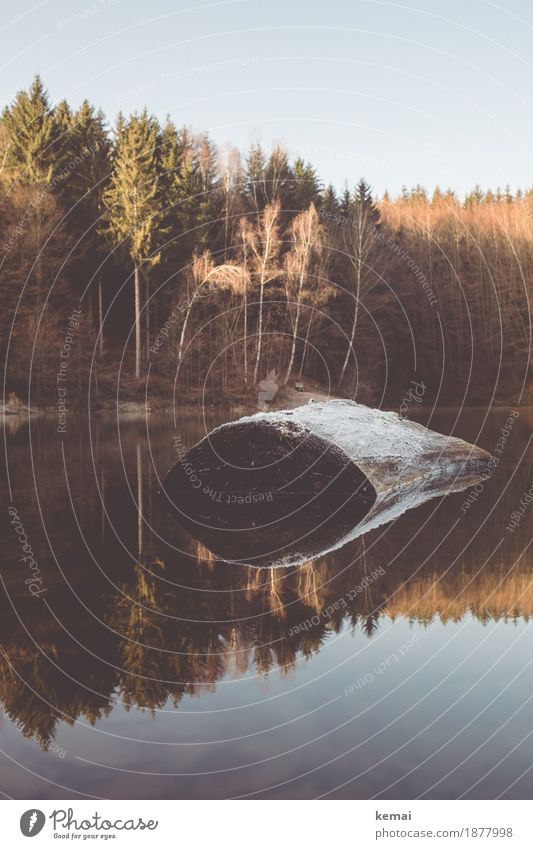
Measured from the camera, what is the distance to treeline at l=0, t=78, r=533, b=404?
4325 cm

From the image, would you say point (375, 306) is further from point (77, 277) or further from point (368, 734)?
point (368, 734)

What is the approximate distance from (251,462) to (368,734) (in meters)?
9.23

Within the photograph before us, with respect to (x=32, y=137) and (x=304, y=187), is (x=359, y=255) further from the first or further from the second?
(x=32, y=137)

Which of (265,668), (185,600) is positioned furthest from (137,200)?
(265,668)

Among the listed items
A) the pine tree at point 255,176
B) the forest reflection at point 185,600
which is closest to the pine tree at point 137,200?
the pine tree at point 255,176

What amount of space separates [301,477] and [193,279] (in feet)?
115

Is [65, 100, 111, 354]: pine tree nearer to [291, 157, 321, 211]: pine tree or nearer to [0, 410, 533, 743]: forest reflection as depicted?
[291, 157, 321, 211]: pine tree

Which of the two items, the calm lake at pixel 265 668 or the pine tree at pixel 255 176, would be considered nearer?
the calm lake at pixel 265 668

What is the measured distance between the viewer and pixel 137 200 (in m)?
47.2

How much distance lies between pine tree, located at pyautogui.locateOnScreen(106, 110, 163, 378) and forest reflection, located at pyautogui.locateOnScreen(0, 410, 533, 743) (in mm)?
35880

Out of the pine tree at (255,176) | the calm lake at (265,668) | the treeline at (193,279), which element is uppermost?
the pine tree at (255,176)

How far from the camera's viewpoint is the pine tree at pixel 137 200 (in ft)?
153

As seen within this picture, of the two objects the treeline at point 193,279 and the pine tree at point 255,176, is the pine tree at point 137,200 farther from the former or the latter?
the pine tree at point 255,176

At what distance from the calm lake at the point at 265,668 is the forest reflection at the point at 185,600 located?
1.0 inches
